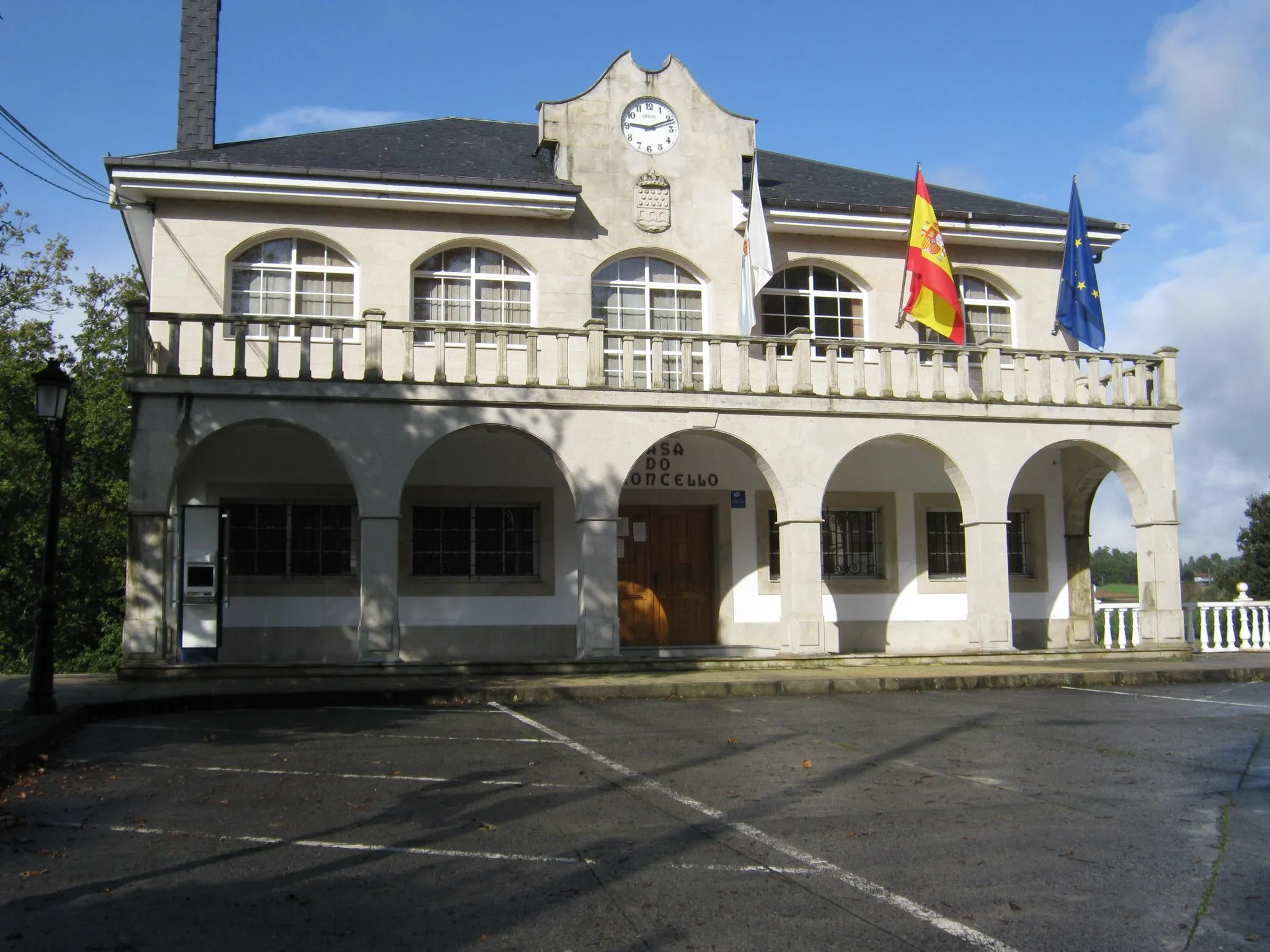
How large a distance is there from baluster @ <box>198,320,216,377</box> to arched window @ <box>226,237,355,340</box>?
2245 mm

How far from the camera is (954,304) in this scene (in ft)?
71.4

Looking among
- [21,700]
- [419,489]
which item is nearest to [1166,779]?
[21,700]

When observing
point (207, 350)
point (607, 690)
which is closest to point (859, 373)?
point (607, 690)

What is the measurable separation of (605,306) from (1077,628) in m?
10.5

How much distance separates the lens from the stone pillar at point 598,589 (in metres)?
18.4

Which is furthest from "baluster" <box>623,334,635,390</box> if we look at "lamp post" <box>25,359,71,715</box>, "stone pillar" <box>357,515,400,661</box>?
"lamp post" <box>25,359,71,715</box>

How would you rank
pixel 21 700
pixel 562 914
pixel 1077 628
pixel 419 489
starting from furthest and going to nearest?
1. pixel 1077 628
2. pixel 419 489
3. pixel 21 700
4. pixel 562 914

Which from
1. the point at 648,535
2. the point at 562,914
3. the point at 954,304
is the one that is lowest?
the point at 562,914

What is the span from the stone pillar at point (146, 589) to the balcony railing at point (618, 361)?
7.05 feet

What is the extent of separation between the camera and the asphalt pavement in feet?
17.4

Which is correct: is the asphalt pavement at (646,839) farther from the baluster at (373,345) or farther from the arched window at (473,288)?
the arched window at (473,288)

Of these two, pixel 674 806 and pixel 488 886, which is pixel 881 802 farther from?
pixel 488 886

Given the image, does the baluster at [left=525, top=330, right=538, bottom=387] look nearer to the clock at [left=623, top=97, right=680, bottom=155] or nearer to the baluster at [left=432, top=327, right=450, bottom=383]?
the baluster at [left=432, top=327, right=450, bottom=383]

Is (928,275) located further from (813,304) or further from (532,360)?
(532,360)
